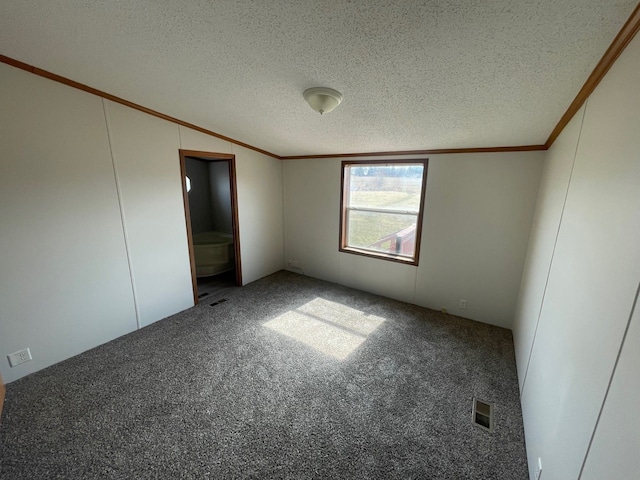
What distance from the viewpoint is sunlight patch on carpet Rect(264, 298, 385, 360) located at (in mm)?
2596

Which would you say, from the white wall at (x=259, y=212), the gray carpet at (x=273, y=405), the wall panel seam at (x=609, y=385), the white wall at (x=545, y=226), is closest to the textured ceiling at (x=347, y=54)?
the white wall at (x=545, y=226)

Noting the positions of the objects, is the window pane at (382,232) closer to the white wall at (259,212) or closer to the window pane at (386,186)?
the window pane at (386,186)

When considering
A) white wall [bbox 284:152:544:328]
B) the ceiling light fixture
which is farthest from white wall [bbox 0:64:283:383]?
white wall [bbox 284:152:544:328]

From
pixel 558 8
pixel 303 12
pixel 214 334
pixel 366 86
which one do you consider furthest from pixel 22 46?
pixel 558 8

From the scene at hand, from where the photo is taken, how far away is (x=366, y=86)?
66.9 inches

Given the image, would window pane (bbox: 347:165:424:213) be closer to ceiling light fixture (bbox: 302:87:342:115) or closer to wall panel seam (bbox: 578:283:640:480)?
ceiling light fixture (bbox: 302:87:342:115)

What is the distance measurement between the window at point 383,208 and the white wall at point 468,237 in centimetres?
11

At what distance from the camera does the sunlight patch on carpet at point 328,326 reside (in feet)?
8.52

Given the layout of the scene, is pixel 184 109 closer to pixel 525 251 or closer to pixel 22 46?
pixel 22 46

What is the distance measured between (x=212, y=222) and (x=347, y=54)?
4.73 m

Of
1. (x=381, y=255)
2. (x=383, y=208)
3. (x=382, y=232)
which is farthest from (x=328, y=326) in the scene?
(x=383, y=208)

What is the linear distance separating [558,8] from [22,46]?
2977 millimetres

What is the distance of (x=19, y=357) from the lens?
2.08 m

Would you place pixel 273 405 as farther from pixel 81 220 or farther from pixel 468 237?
pixel 468 237
